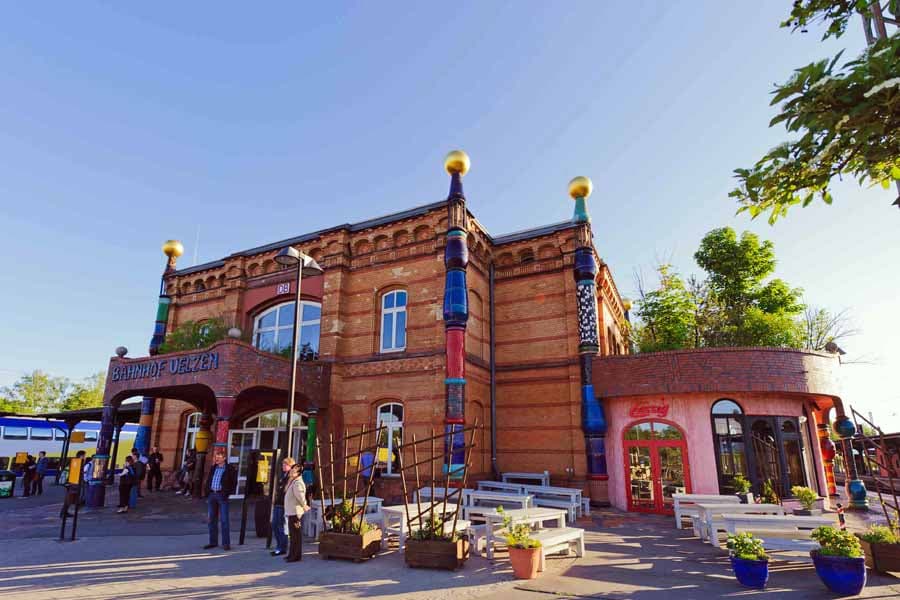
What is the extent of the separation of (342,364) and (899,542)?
13410mm

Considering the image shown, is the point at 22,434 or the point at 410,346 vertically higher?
the point at 410,346

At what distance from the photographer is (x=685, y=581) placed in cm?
709

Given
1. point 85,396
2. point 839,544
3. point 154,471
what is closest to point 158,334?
point 154,471

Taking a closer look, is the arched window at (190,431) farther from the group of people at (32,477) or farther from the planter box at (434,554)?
the planter box at (434,554)

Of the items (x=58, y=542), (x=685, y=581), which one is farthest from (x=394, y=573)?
(x=58, y=542)

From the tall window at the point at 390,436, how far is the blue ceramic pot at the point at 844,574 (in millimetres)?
10347

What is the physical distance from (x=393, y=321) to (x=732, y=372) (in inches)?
386

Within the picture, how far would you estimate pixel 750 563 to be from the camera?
262 inches

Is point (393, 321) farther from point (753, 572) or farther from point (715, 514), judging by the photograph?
point (753, 572)

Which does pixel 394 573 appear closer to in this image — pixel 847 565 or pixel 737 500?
pixel 847 565

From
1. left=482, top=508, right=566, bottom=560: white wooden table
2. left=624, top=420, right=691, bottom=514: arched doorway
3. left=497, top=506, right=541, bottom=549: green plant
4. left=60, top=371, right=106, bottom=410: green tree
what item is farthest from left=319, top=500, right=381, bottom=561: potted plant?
left=60, top=371, right=106, bottom=410: green tree

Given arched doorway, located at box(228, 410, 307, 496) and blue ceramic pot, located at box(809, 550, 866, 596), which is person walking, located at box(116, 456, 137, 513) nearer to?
arched doorway, located at box(228, 410, 307, 496)

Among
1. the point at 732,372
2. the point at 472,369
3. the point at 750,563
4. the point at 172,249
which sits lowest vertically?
the point at 750,563

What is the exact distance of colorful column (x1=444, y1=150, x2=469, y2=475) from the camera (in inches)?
543
